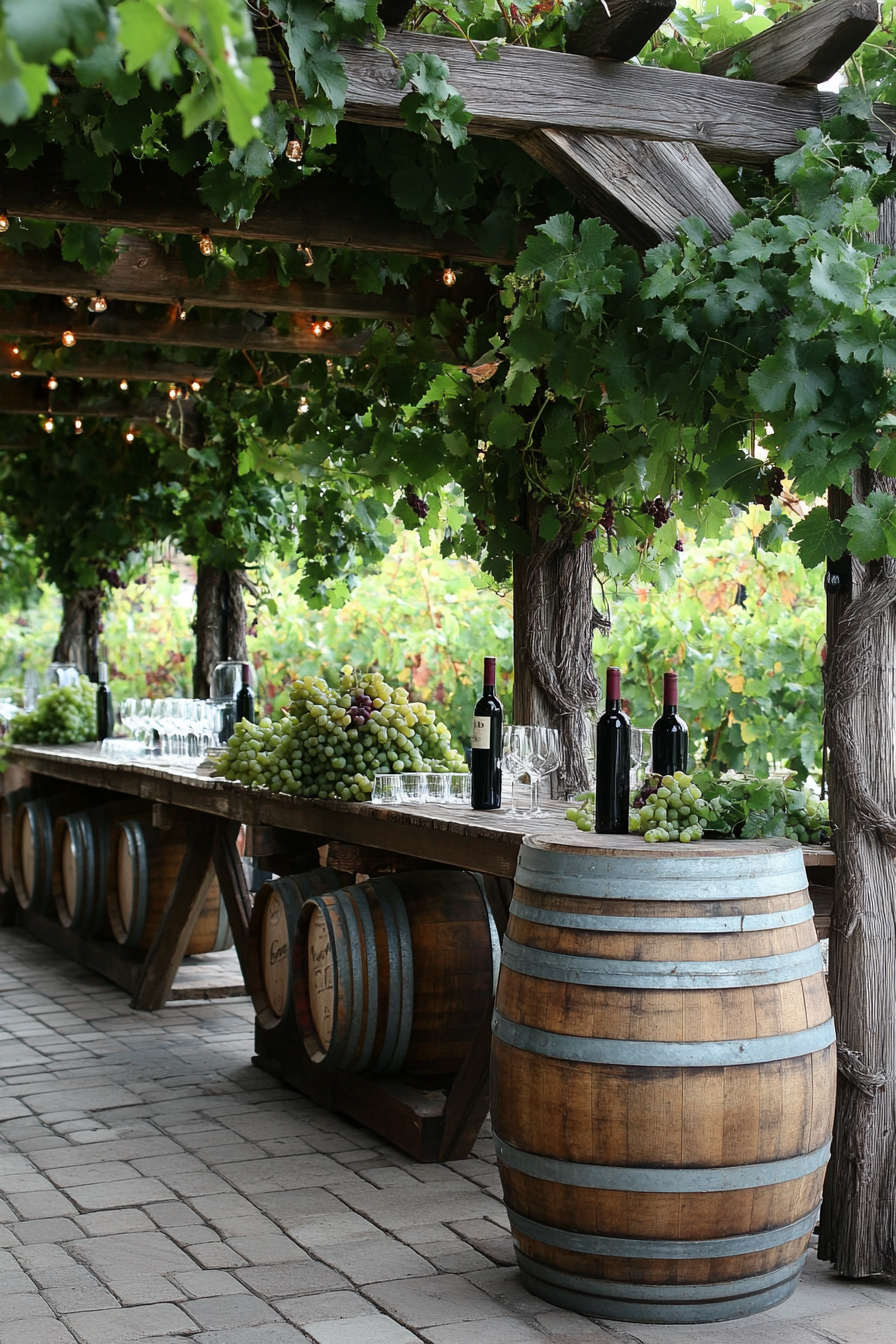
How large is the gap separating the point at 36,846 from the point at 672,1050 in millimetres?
4415

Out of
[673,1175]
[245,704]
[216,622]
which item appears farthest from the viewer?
[216,622]

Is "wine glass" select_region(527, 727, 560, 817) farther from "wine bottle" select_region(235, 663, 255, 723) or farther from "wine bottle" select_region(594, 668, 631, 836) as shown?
"wine bottle" select_region(235, 663, 255, 723)

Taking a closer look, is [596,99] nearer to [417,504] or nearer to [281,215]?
[281,215]

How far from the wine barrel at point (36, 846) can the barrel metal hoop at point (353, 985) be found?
2.95 metres

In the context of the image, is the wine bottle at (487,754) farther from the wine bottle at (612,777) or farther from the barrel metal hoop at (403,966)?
the wine bottle at (612,777)

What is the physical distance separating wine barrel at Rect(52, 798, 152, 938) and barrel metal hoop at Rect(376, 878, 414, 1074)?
227 centimetres

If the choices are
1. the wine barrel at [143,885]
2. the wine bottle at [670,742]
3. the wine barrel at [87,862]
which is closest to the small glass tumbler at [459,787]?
the wine bottle at [670,742]

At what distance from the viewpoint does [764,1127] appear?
2.35 meters

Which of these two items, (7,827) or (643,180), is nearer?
(643,180)

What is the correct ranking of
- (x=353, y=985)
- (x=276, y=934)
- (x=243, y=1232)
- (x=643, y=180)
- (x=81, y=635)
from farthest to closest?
1. (x=81, y=635)
2. (x=276, y=934)
3. (x=353, y=985)
4. (x=243, y=1232)
5. (x=643, y=180)

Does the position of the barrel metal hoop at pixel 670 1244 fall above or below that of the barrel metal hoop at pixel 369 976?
below

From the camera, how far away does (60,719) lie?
7.04 m

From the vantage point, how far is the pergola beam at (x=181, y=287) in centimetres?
426

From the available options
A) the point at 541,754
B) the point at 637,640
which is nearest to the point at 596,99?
the point at 541,754
